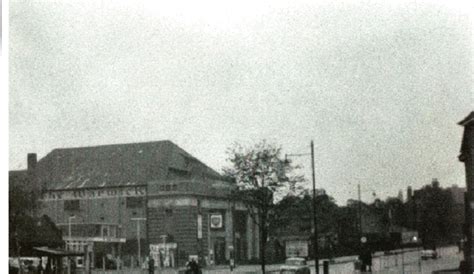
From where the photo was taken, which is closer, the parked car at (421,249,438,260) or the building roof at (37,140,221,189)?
the building roof at (37,140,221,189)

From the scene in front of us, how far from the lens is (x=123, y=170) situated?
36.4 m

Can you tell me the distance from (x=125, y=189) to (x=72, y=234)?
377 cm

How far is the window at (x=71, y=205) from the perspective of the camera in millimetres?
37803

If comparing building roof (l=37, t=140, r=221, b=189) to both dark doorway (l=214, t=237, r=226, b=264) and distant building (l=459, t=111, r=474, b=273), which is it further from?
distant building (l=459, t=111, r=474, b=273)

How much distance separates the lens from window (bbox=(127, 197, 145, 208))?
1535 inches

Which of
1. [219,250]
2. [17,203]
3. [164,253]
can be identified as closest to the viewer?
[17,203]

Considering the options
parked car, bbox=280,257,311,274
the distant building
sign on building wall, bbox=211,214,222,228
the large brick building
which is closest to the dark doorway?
the large brick building

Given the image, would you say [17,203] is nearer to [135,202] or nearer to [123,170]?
[123,170]

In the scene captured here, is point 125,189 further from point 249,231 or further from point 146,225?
point 249,231

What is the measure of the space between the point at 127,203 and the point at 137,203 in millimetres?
537

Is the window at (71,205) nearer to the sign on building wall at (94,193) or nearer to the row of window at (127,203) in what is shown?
the row of window at (127,203)

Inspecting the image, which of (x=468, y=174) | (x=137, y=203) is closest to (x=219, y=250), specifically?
(x=137, y=203)

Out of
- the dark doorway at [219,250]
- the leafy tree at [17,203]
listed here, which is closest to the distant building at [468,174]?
the leafy tree at [17,203]

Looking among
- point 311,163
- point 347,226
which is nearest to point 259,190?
point 311,163
